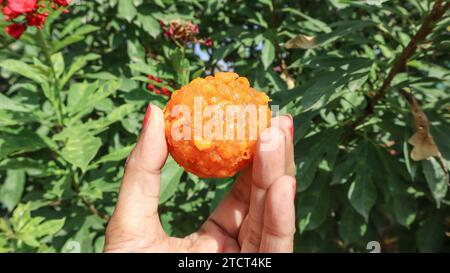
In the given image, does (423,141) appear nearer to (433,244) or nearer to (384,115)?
(384,115)

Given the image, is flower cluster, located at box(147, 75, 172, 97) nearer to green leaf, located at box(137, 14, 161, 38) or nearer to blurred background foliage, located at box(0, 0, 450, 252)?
blurred background foliage, located at box(0, 0, 450, 252)

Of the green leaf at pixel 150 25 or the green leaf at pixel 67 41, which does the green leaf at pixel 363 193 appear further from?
the green leaf at pixel 67 41

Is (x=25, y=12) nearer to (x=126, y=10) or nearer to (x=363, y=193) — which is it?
(x=126, y=10)

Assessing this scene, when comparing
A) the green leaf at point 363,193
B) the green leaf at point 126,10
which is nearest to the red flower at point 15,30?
the green leaf at point 126,10

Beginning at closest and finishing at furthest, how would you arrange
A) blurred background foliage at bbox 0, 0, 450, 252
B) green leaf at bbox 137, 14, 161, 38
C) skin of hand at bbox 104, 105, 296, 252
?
skin of hand at bbox 104, 105, 296, 252, blurred background foliage at bbox 0, 0, 450, 252, green leaf at bbox 137, 14, 161, 38

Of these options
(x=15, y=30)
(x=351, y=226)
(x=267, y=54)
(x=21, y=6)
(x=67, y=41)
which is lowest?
(x=351, y=226)

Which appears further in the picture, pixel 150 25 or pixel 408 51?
pixel 150 25

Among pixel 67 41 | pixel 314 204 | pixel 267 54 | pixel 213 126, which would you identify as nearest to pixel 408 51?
pixel 267 54

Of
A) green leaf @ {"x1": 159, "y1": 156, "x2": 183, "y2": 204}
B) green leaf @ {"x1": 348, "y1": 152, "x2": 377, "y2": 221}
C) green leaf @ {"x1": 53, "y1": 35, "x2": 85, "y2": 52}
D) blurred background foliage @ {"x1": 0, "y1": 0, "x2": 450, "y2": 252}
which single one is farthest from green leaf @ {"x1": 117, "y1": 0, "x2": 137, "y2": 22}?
green leaf @ {"x1": 348, "y1": 152, "x2": 377, "y2": 221}
